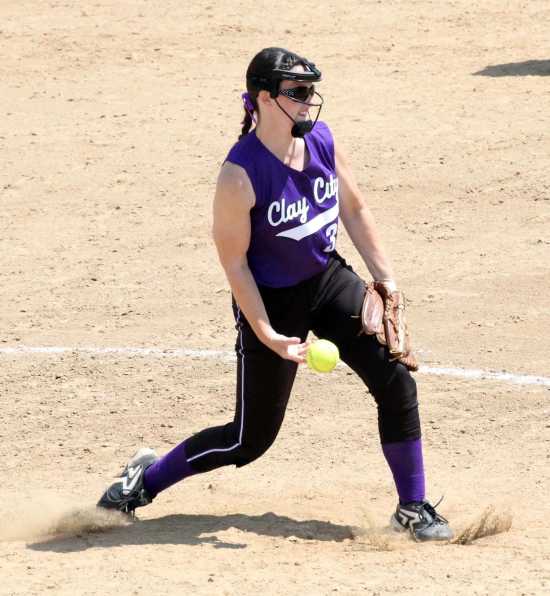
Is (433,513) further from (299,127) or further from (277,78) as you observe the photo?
(277,78)

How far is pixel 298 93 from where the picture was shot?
16.7ft

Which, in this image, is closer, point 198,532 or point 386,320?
point 386,320

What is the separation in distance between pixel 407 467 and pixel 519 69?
8702 millimetres

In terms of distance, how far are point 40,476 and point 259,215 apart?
2.08 m

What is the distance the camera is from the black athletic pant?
5281 mm

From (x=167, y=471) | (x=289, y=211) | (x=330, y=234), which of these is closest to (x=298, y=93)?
(x=289, y=211)

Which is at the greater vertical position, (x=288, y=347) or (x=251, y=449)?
(x=288, y=347)

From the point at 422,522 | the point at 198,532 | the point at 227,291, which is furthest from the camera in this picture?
the point at 227,291

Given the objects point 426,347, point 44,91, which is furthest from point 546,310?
point 44,91

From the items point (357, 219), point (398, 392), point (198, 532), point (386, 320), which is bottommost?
point (198, 532)

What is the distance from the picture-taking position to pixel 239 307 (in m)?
5.22

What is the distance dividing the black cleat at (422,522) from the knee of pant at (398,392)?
0.43m

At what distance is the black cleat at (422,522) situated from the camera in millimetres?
5406

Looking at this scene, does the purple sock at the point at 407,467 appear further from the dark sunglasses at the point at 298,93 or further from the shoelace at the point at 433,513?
the dark sunglasses at the point at 298,93
